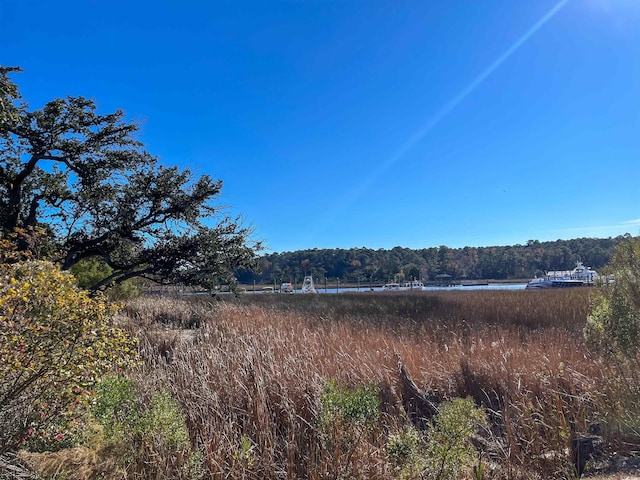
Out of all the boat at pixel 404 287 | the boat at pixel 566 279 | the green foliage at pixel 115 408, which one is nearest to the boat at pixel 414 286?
the boat at pixel 404 287

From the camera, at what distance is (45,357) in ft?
9.16

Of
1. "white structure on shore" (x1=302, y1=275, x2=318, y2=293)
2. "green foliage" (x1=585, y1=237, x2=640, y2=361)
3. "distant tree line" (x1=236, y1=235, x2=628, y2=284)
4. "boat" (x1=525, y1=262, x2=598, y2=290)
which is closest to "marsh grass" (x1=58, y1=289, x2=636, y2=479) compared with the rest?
"green foliage" (x1=585, y1=237, x2=640, y2=361)

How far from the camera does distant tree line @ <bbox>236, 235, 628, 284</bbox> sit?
87250 millimetres

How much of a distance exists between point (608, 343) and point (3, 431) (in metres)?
5.92

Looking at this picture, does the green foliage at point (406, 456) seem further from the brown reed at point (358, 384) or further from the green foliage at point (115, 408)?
the green foliage at point (115, 408)

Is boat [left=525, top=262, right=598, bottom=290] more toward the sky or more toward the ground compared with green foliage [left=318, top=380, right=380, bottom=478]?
more toward the sky

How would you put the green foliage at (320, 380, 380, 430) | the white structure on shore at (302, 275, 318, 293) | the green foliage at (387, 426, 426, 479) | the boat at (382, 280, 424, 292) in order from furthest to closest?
the boat at (382, 280, 424, 292), the white structure on shore at (302, 275, 318, 293), the green foliage at (320, 380, 380, 430), the green foliage at (387, 426, 426, 479)

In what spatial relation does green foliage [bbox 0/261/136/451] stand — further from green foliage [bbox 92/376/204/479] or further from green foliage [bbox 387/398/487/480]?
green foliage [bbox 387/398/487/480]

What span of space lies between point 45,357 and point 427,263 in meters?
108

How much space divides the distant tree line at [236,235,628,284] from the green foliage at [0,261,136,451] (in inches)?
3058

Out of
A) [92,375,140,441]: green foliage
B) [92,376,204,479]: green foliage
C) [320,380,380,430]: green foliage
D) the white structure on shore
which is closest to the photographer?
[320,380,380,430]: green foliage

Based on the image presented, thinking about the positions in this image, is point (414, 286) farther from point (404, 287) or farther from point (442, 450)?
point (442, 450)

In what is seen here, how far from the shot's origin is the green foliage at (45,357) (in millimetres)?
2715

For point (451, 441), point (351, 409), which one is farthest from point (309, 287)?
point (451, 441)
